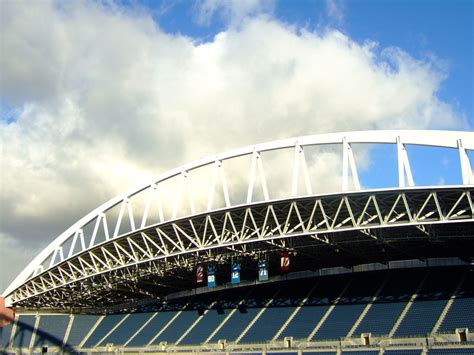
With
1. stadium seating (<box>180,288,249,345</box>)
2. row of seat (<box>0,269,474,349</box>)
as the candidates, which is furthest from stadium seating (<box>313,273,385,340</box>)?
stadium seating (<box>180,288,249,345</box>)

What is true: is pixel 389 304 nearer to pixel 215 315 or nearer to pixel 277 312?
pixel 277 312

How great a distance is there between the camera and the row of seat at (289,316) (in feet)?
133

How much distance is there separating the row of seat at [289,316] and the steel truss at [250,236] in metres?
3.36

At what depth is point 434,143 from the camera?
33188 millimetres

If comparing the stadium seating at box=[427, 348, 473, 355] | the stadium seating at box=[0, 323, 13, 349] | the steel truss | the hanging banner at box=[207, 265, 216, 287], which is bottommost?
the stadium seating at box=[427, 348, 473, 355]

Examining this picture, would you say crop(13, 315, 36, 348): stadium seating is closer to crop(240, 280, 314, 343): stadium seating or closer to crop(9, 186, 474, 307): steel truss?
crop(9, 186, 474, 307): steel truss

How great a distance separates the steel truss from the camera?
110 feet

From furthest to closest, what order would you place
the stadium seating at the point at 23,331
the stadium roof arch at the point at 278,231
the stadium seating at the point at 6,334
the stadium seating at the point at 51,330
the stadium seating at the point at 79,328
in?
the stadium seating at the point at 6,334 < the stadium seating at the point at 23,331 < the stadium seating at the point at 51,330 < the stadium seating at the point at 79,328 < the stadium roof arch at the point at 278,231

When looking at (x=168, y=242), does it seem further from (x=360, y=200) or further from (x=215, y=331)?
(x=360, y=200)

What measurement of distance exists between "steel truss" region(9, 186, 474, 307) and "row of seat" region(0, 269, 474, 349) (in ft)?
11.0

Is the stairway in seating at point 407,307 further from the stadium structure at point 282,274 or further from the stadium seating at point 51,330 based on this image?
the stadium seating at point 51,330

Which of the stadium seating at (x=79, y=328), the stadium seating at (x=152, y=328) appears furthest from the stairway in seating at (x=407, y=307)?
the stadium seating at (x=79, y=328)

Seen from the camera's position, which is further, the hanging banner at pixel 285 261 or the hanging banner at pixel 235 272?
the hanging banner at pixel 235 272

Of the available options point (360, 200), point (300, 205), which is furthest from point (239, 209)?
point (360, 200)
